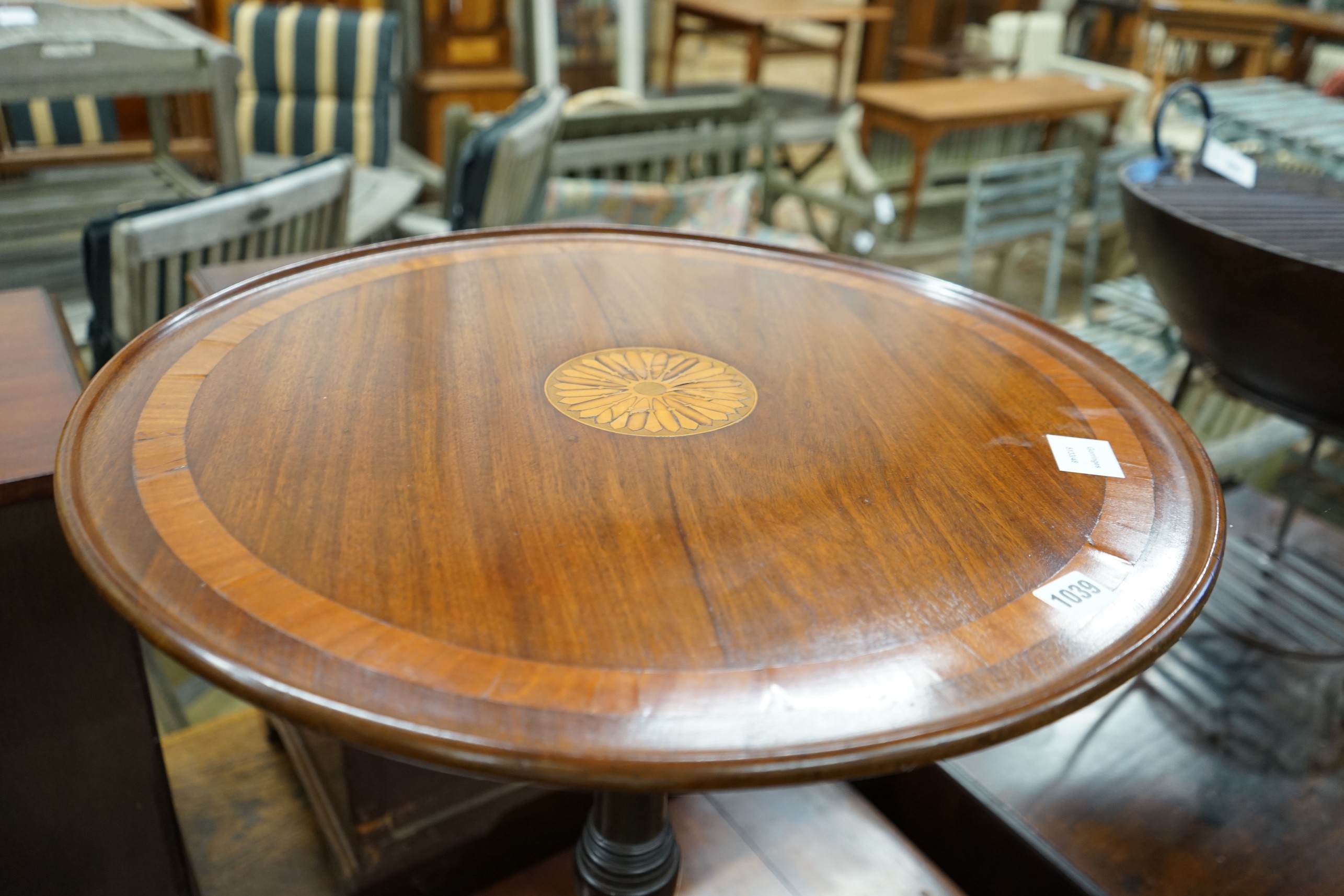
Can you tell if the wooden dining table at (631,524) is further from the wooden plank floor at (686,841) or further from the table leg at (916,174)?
the table leg at (916,174)

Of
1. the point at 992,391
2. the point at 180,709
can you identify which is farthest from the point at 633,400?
the point at 180,709

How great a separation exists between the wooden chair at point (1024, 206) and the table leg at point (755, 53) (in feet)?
6.29

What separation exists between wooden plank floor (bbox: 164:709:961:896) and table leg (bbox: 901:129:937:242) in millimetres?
3176

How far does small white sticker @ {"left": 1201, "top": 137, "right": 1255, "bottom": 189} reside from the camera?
179 centimetres

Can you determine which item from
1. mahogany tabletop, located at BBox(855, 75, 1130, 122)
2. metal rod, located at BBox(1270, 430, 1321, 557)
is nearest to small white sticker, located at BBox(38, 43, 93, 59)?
metal rod, located at BBox(1270, 430, 1321, 557)

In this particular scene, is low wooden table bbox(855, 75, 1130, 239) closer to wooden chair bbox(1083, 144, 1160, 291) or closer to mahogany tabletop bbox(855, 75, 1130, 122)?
mahogany tabletop bbox(855, 75, 1130, 122)

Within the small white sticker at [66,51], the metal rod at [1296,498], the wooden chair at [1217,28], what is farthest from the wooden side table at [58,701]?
the wooden chair at [1217,28]

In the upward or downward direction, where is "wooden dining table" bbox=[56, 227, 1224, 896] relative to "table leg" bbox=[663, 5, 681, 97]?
downward

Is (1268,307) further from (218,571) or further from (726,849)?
(218,571)

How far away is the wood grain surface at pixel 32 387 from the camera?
36.6 inches

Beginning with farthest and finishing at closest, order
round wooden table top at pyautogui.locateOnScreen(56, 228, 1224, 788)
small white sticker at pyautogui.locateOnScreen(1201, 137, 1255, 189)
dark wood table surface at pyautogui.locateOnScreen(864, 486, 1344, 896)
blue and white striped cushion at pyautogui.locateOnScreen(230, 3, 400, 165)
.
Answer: blue and white striped cushion at pyautogui.locateOnScreen(230, 3, 400, 165), small white sticker at pyautogui.locateOnScreen(1201, 137, 1255, 189), dark wood table surface at pyautogui.locateOnScreen(864, 486, 1344, 896), round wooden table top at pyautogui.locateOnScreen(56, 228, 1224, 788)

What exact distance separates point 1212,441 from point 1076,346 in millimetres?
1581

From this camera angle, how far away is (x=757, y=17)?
4777 millimetres

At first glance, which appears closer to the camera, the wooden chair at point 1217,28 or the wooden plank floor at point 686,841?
the wooden plank floor at point 686,841
